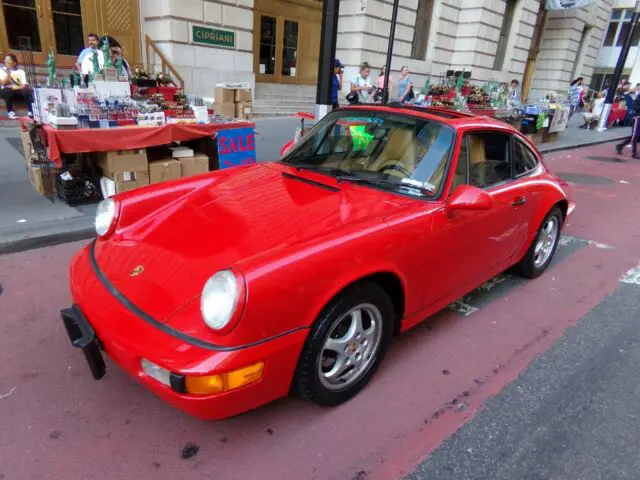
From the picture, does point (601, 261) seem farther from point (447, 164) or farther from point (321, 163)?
point (321, 163)

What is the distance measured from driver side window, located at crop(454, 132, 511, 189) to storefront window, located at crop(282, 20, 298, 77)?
12940 millimetres

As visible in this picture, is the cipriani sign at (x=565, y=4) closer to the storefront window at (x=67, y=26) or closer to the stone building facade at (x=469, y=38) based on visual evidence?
the stone building facade at (x=469, y=38)

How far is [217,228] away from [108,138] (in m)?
3.55

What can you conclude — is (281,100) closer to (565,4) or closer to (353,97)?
(353,97)

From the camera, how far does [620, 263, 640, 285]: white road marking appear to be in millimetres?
4427

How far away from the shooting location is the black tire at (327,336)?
7.14 ft

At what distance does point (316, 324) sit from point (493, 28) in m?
21.1

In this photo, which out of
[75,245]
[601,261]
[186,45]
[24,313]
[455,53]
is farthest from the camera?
[455,53]

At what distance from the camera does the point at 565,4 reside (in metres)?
21.9

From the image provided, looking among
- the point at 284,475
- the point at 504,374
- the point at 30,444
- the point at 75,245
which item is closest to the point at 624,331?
the point at 504,374

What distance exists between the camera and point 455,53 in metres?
19.2

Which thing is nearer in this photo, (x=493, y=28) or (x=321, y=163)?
(x=321, y=163)

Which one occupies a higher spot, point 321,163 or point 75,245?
point 321,163

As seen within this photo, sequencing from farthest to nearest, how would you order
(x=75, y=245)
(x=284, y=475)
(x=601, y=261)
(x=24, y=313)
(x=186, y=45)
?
(x=186, y=45) → (x=601, y=261) → (x=75, y=245) → (x=24, y=313) → (x=284, y=475)
